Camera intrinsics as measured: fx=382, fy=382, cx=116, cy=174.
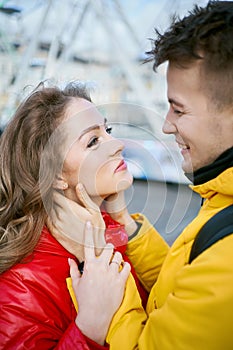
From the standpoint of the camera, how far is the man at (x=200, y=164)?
93 centimetres

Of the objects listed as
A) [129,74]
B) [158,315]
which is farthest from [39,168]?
[129,74]

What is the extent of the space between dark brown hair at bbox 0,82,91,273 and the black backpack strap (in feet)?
2.13

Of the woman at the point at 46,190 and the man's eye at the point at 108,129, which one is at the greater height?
the man's eye at the point at 108,129

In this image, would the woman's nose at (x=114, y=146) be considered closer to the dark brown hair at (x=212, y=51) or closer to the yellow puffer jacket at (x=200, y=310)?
the dark brown hair at (x=212, y=51)

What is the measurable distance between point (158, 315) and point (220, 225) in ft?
0.96

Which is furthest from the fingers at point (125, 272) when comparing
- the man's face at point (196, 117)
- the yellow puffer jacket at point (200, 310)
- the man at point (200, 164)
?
the man's face at point (196, 117)

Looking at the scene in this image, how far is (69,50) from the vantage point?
9.84 m

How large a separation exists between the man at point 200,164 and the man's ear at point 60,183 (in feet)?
1.57

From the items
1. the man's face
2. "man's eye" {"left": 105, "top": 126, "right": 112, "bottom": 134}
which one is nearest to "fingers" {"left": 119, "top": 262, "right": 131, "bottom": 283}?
the man's face

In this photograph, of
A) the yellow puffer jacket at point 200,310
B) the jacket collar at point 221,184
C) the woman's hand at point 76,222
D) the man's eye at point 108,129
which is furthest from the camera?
the man's eye at point 108,129

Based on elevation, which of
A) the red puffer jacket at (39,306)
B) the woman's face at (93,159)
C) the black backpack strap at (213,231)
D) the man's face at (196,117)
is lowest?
the red puffer jacket at (39,306)

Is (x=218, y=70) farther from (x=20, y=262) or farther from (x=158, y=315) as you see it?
(x=20, y=262)

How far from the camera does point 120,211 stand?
1.73 meters

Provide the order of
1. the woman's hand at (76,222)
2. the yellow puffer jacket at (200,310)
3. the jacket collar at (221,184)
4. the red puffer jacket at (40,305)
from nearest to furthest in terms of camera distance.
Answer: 1. the yellow puffer jacket at (200,310)
2. the jacket collar at (221,184)
3. the red puffer jacket at (40,305)
4. the woman's hand at (76,222)
